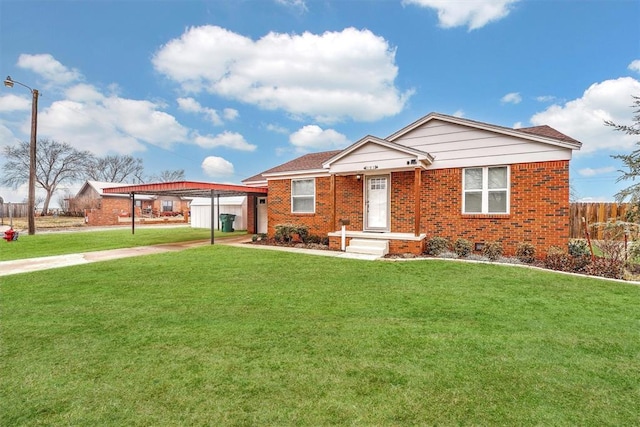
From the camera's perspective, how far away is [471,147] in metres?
9.80

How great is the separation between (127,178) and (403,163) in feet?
187

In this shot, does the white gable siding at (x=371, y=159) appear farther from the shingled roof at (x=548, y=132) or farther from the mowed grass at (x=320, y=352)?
the mowed grass at (x=320, y=352)

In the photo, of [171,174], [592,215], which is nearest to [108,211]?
[171,174]

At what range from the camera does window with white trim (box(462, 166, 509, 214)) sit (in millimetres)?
9414

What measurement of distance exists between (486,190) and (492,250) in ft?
6.28

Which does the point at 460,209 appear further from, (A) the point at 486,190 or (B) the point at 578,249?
(B) the point at 578,249

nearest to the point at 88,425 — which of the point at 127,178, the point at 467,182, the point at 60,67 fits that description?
the point at 467,182

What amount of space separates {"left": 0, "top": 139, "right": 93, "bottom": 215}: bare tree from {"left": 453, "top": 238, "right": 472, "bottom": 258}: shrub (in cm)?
4760

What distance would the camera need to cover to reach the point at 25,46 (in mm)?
14453

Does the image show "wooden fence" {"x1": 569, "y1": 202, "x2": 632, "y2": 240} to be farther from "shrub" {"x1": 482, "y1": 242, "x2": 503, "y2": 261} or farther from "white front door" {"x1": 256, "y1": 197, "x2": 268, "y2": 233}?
"white front door" {"x1": 256, "y1": 197, "x2": 268, "y2": 233}

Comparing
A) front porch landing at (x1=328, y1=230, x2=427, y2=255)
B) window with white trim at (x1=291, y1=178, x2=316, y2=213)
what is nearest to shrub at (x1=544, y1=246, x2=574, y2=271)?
front porch landing at (x1=328, y1=230, x2=427, y2=255)

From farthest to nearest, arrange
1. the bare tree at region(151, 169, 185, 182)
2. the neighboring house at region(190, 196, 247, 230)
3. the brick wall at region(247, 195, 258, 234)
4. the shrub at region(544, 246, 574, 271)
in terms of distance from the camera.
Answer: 1. the bare tree at region(151, 169, 185, 182)
2. the neighboring house at region(190, 196, 247, 230)
3. the brick wall at region(247, 195, 258, 234)
4. the shrub at region(544, 246, 574, 271)

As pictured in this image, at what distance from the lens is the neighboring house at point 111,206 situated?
29.1 meters

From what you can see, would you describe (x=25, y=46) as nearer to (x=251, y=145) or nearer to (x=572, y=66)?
(x=251, y=145)
